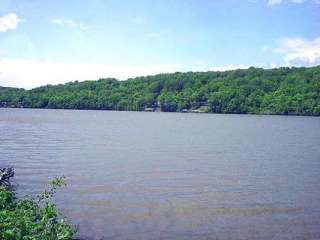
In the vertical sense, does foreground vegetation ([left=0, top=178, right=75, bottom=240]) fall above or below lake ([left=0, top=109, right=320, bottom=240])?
above

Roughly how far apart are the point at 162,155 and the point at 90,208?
2167cm

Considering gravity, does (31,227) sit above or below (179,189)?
above

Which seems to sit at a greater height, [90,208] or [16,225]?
[16,225]

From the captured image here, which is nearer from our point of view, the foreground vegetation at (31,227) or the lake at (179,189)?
the foreground vegetation at (31,227)

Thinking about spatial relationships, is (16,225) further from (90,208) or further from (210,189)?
(210,189)

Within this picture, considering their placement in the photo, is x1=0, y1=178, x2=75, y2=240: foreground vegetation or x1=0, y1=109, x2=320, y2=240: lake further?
x1=0, y1=109, x2=320, y2=240: lake

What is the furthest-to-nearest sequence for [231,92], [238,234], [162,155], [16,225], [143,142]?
[231,92] < [143,142] < [162,155] < [238,234] < [16,225]

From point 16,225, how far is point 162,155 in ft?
103

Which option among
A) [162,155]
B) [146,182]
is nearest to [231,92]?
[162,155]

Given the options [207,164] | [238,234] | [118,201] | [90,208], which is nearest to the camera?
[238,234]

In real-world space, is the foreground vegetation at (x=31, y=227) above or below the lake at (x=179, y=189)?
above

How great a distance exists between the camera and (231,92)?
200 metres

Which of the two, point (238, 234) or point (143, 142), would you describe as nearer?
point (238, 234)

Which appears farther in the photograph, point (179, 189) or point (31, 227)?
point (179, 189)
